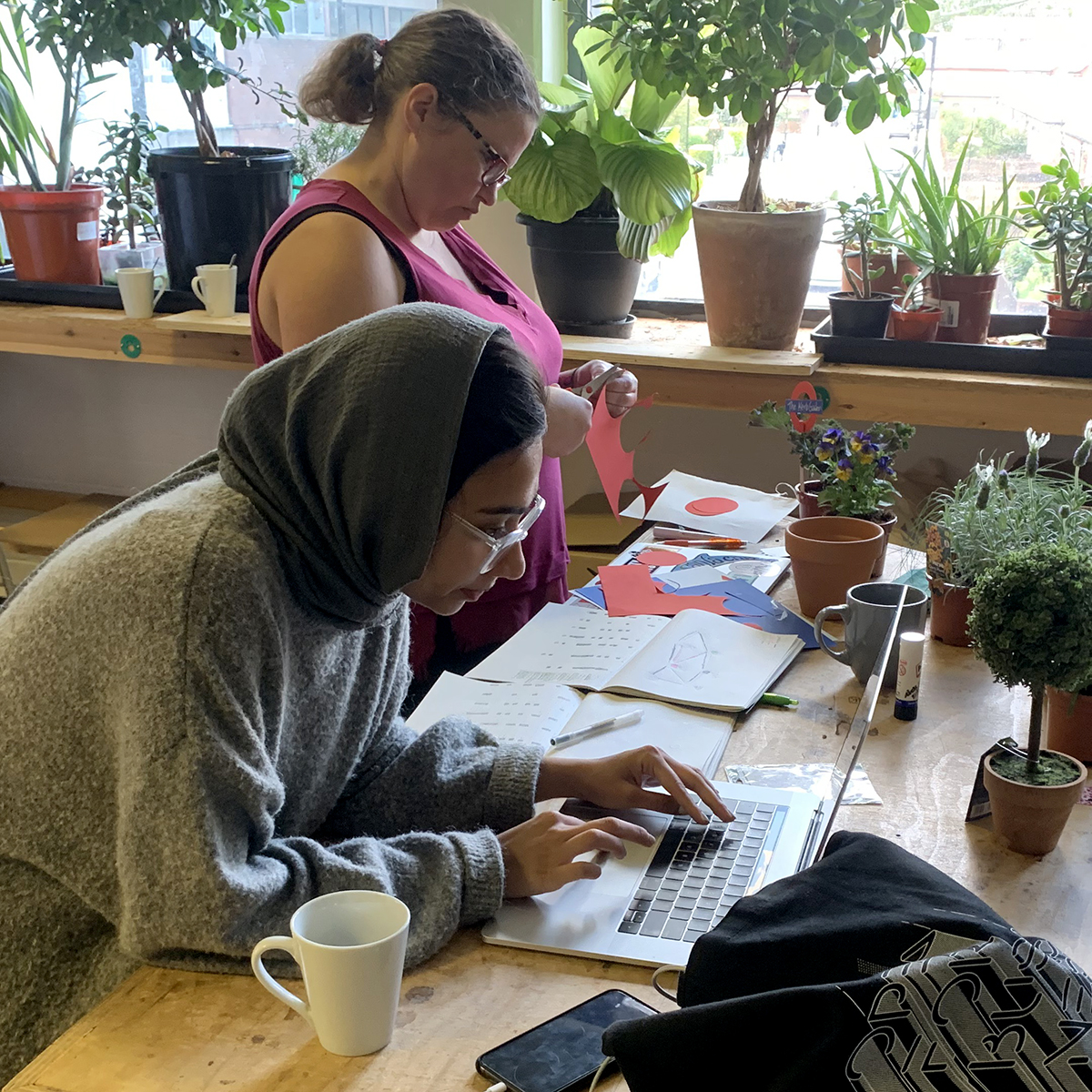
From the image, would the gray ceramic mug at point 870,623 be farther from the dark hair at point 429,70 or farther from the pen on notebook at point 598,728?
the dark hair at point 429,70

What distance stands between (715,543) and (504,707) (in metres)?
0.71

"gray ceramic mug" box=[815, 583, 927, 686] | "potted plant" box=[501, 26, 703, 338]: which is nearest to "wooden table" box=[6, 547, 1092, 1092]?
"gray ceramic mug" box=[815, 583, 927, 686]

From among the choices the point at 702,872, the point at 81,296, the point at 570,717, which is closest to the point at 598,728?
the point at 570,717

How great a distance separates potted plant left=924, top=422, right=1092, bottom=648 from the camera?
5.12 feet

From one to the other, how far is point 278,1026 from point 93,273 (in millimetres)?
2767

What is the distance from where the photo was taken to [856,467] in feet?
6.07

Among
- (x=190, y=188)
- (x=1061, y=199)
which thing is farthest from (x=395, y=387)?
(x=190, y=188)

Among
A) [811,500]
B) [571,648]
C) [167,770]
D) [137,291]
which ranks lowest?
[571,648]

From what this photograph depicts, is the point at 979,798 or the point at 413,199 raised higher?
the point at 413,199

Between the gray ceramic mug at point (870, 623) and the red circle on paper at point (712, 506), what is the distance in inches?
25.6

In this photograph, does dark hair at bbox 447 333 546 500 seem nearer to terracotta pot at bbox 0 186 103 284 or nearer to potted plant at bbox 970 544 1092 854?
potted plant at bbox 970 544 1092 854

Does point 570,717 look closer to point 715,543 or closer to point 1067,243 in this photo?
point 715,543

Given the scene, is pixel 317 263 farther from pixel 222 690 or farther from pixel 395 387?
pixel 222 690

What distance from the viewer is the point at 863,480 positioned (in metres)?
1.85
